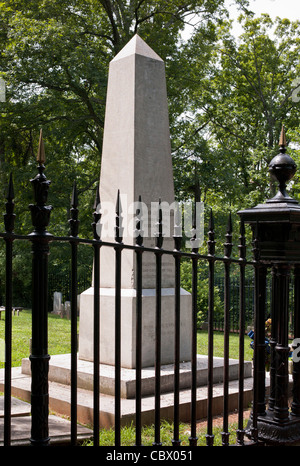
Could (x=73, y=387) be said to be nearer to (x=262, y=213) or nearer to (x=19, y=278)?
(x=262, y=213)

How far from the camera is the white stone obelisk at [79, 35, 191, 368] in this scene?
239 inches

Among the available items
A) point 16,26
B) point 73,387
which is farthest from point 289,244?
point 16,26

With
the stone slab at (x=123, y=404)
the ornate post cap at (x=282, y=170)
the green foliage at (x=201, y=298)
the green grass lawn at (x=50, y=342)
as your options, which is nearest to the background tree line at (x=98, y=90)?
the green foliage at (x=201, y=298)

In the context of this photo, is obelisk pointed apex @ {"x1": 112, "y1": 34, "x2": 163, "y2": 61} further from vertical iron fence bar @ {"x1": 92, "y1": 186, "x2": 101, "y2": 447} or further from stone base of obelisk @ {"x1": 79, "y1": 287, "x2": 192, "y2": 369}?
vertical iron fence bar @ {"x1": 92, "y1": 186, "x2": 101, "y2": 447}

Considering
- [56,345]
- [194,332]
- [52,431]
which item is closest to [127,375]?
[52,431]

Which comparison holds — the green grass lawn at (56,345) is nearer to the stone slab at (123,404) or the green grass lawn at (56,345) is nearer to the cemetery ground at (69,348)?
the cemetery ground at (69,348)

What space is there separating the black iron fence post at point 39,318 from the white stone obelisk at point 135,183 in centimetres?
364

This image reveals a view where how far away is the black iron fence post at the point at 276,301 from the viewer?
3.68 meters

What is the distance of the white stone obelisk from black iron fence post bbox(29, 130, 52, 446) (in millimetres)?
3641

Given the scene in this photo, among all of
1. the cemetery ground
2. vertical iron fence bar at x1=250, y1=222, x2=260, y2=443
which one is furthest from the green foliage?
vertical iron fence bar at x1=250, y1=222, x2=260, y2=443

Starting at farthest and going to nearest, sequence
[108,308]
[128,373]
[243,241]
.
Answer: [108,308], [128,373], [243,241]
